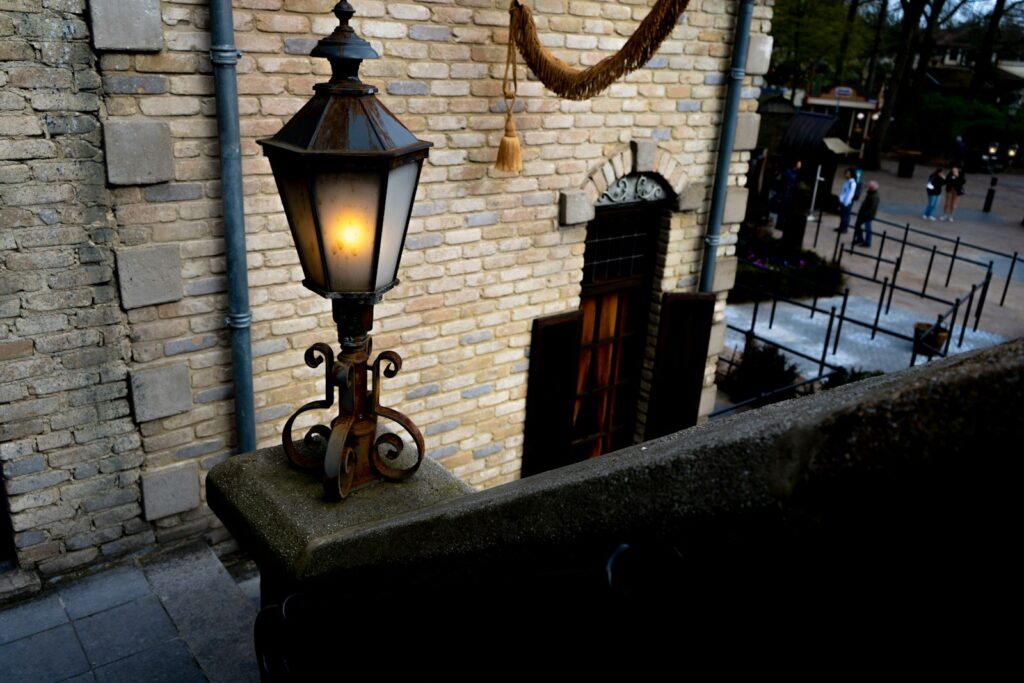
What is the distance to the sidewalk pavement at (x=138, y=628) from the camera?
13.0ft

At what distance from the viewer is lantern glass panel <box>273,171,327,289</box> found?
2.70 m

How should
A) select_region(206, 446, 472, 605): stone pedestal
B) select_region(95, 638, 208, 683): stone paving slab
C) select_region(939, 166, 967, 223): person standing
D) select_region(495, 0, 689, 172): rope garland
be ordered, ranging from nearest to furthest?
select_region(206, 446, 472, 605): stone pedestal → select_region(95, 638, 208, 683): stone paving slab → select_region(495, 0, 689, 172): rope garland → select_region(939, 166, 967, 223): person standing

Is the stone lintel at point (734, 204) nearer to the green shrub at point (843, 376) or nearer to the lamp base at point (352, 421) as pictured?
the green shrub at point (843, 376)

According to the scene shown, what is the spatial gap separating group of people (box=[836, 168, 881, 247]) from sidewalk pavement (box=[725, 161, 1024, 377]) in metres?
0.35

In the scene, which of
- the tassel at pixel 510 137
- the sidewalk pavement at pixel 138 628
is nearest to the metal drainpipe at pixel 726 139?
the tassel at pixel 510 137

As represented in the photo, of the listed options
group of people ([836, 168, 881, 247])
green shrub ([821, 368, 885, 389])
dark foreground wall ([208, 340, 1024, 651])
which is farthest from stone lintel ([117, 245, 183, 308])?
group of people ([836, 168, 881, 247])

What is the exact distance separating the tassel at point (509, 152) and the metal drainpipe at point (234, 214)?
1688 millimetres

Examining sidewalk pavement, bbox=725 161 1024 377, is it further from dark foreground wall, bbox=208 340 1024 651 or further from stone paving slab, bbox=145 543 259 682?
dark foreground wall, bbox=208 340 1024 651

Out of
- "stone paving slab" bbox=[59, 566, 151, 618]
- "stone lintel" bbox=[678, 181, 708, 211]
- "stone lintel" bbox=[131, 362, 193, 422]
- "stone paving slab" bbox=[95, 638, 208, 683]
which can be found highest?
"stone lintel" bbox=[678, 181, 708, 211]

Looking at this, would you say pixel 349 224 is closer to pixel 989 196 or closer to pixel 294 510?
pixel 294 510

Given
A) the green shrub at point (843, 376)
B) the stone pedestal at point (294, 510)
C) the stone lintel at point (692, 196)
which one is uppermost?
the stone lintel at point (692, 196)

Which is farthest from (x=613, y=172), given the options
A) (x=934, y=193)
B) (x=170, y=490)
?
(x=934, y=193)

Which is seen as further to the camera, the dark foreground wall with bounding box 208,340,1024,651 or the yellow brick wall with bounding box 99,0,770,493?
the yellow brick wall with bounding box 99,0,770,493

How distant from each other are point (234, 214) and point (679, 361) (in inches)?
169
